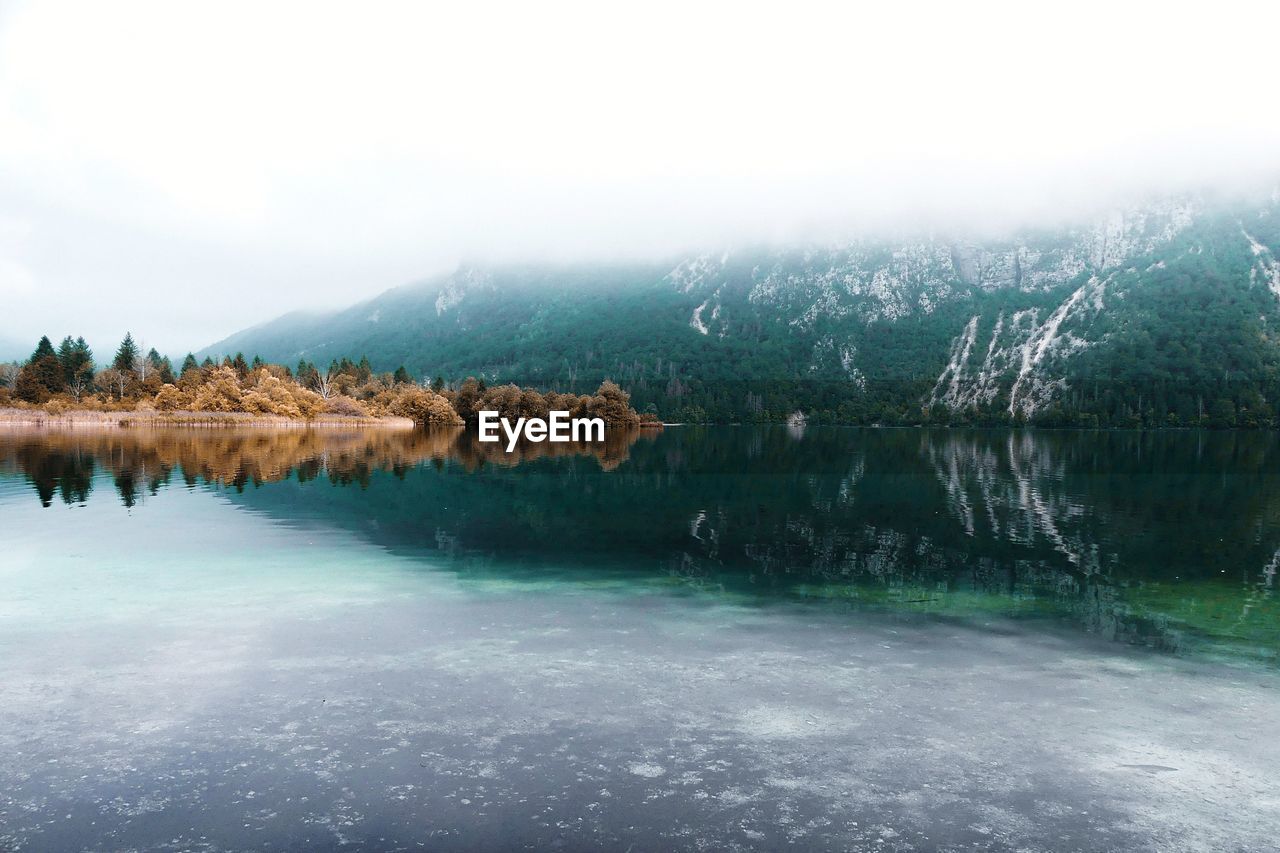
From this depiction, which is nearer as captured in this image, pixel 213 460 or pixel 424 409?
pixel 213 460

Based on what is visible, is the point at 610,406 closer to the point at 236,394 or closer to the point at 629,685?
the point at 236,394

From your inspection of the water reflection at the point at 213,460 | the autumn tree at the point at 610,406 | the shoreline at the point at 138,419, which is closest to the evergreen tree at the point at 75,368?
the shoreline at the point at 138,419

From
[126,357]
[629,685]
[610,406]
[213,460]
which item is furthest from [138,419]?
[629,685]

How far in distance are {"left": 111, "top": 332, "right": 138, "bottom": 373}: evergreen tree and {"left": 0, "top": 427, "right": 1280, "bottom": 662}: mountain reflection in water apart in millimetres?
113352

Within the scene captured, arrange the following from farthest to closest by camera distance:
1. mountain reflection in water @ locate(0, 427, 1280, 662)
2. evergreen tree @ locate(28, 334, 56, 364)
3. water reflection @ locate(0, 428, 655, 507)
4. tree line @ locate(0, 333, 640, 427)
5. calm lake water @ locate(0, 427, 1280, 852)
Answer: evergreen tree @ locate(28, 334, 56, 364) → tree line @ locate(0, 333, 640, 427) → water reflection @ locate(0, 428, 655, 507) → mountain reflection in water @ locate(0, 427, 1280, 662) → calm lake water @ locate(0, 427, 1280, 852)

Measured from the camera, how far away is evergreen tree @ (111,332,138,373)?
16888cm

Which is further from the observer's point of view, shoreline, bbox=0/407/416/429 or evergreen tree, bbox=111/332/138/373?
evergreen tree, bbox=111/332/138/373

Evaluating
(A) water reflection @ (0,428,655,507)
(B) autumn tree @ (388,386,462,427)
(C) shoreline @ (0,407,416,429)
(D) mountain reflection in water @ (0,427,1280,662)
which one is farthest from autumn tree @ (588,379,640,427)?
A: (D) mountain reflection in water @ (0,427,1280,662)

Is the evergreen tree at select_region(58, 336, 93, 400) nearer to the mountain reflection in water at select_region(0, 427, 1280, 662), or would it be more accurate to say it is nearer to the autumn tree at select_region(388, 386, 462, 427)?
the autumn tree at select_region(388, 386, 462, 427)

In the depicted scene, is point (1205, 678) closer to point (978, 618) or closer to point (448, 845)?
point (978, 618)

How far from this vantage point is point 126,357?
170000mm

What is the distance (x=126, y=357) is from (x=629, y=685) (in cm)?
19358

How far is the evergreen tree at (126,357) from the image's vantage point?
6649 inches

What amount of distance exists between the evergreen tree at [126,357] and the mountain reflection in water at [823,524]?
113352 millimetres
